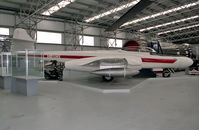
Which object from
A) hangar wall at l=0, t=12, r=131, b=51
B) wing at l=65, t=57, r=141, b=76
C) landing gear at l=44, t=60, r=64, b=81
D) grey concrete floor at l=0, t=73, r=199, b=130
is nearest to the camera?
grey concrete floor at l=0, t=73, r=199, b=130

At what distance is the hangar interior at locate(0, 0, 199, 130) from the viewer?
2.80m

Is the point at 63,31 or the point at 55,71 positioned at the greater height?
the point at 63,31

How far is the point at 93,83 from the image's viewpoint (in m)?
7.68

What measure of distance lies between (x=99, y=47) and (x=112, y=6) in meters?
8.13

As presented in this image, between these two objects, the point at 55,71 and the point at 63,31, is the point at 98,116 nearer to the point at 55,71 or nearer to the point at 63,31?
the point at 55,71

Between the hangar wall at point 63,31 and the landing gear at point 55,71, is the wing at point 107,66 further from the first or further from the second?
the hangar wall at point 63,31

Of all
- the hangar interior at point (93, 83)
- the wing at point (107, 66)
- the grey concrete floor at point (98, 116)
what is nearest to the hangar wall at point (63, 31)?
the hangar interior at point (93, 83)

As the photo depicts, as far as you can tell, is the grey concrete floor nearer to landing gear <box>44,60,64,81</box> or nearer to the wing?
the wing

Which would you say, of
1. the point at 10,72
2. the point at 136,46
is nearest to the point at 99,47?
the point at 136,46

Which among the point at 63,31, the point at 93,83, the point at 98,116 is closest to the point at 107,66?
the point at 93,83

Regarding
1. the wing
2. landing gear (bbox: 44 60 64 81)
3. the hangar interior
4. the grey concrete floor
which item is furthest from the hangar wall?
the grey concrete floor

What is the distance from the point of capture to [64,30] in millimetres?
18938

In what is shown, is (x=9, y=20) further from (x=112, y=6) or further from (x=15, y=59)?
(x=15, y=59)

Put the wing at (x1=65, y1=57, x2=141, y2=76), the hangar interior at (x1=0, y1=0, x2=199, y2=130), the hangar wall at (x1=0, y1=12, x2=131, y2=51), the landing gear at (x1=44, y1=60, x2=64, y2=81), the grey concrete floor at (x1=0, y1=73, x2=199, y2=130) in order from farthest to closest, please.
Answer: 1. the hangar wall at (x1=0, y1=12, x2=131, y2=51)
2. the landing gear at (x1=44, y1=60, x2=64, y2=81)
3. the wing at (x1=65, y1=57, x2=141, y2=76)
4. the hangar interior at (x1=0, y1=0, x2=199, y2=130)
5. the grey concrete floor at (x1=0, y1=73, x2=199, y2=130)
